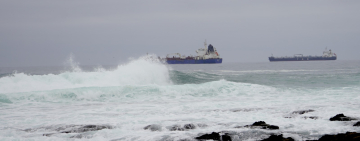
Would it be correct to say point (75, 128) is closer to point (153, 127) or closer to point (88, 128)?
point (88, 128)

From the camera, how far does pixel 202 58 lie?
116m

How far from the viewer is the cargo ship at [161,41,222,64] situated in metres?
114

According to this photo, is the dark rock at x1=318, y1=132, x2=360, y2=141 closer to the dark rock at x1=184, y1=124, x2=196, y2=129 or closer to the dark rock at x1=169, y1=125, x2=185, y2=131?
the dark rock at x1=184, y1=124, x2=196, y2=129

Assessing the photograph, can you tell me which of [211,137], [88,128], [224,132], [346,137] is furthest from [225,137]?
[88,128]

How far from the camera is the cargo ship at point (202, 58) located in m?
114

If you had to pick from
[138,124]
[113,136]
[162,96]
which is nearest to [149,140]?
[113,136]

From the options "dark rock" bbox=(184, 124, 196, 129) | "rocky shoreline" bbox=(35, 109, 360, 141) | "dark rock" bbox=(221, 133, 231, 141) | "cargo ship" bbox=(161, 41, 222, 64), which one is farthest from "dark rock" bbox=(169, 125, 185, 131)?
"cargo ship" bbox=(161, 41, 222, 64)

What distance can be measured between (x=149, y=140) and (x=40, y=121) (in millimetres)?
4255

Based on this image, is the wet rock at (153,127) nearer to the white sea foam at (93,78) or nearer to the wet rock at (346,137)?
the wet rock at (346,137)

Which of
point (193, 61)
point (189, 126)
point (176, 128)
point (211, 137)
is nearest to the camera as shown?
point (211, 137)

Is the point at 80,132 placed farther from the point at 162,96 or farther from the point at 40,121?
the point at 162,96

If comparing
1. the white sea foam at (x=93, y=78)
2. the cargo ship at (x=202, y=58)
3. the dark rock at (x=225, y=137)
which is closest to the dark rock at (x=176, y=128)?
A: the dark rock at (x=225, y=137)

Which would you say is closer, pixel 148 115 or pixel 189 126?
pixel 189 126

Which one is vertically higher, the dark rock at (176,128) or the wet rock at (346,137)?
the wet rock at (346,137)
